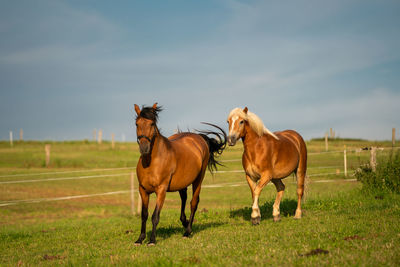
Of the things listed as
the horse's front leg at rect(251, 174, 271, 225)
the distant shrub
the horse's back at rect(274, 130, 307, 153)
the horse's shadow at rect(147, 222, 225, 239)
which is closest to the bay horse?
the horse's shadow at rect(147, 222, 225, 239)

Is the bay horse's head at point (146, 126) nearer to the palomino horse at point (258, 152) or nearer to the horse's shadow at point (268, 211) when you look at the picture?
Result: the palomino horse at point (258, 152)

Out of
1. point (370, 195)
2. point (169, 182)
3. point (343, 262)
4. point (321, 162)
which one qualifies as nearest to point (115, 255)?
point (169, 182)

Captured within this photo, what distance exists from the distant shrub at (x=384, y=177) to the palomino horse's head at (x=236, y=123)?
21.8 feet

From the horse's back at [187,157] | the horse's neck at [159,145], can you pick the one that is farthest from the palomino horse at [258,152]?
the horse's neck at [159,145]

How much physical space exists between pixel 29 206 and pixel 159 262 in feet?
47.0

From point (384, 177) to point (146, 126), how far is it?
9185 millimetres

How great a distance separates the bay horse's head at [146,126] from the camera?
20.4 ft

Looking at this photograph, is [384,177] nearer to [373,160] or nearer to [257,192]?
[373,160]

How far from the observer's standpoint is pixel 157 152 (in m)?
6.77

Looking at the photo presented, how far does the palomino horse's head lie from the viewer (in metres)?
7.77

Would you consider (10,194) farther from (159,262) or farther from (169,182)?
(159,262)

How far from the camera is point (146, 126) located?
20.8 feet

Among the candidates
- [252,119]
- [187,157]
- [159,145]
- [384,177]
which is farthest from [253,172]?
[384,177]

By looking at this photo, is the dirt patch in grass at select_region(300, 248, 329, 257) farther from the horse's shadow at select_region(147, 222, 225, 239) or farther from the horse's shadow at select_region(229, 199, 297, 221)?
the horse's shadow at select_region(229, 199, 297, 221)
